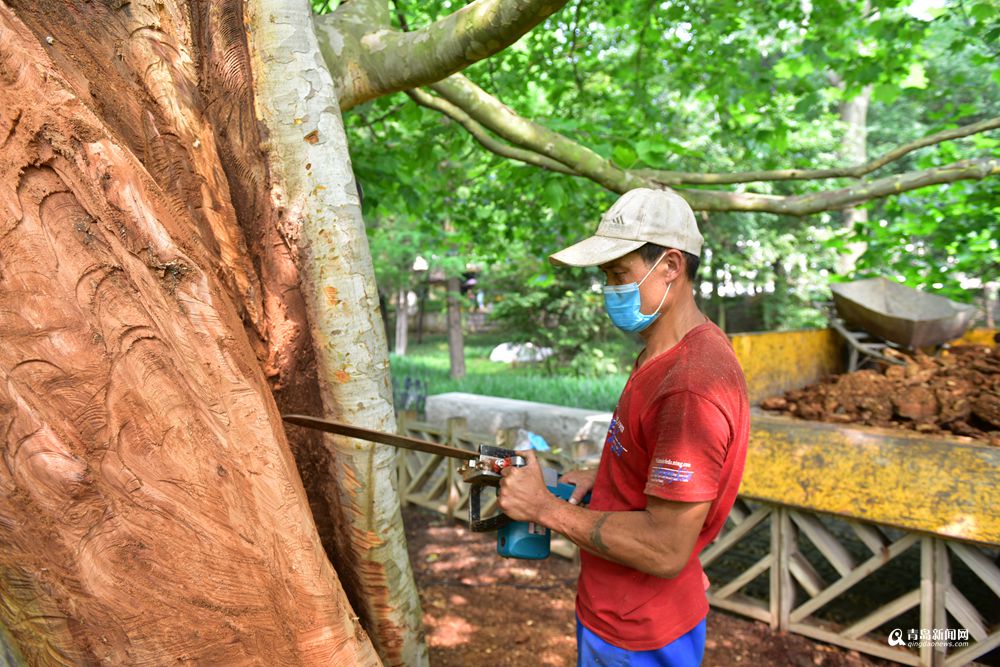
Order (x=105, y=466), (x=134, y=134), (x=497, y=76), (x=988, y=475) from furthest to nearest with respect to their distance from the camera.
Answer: (x=497, y=76), (x=988, y=475), (x=134, y=134), (x=105, y=466)

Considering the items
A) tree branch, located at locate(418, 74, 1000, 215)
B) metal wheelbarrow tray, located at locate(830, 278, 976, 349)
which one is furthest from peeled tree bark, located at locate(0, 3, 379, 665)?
metal wheelbarrow tray, located at locate(830, 278, 976, 349)

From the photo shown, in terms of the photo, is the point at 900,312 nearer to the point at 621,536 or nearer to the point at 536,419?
the point at 536,419

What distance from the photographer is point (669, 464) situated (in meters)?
1.65

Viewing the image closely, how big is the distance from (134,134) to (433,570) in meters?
4.40

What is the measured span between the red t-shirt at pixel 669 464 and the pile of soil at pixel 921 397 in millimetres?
2702

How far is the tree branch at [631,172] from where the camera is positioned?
370cm

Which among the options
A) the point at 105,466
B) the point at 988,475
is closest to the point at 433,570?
the point at 988,475

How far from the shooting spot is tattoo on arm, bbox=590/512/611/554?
1803 mm

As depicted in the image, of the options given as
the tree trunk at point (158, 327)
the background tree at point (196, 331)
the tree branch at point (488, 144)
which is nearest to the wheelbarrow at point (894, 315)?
the tree branch at point (488, 144)

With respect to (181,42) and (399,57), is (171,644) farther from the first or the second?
(399,57)

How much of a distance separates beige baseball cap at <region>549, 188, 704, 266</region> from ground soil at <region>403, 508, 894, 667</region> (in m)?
2.77

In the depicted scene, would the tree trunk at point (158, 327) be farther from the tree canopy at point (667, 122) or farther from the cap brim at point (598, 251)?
the tree canopy at point (667, 122)

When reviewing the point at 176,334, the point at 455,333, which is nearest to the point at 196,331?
the point at 176,334

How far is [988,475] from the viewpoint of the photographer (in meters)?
3.36
